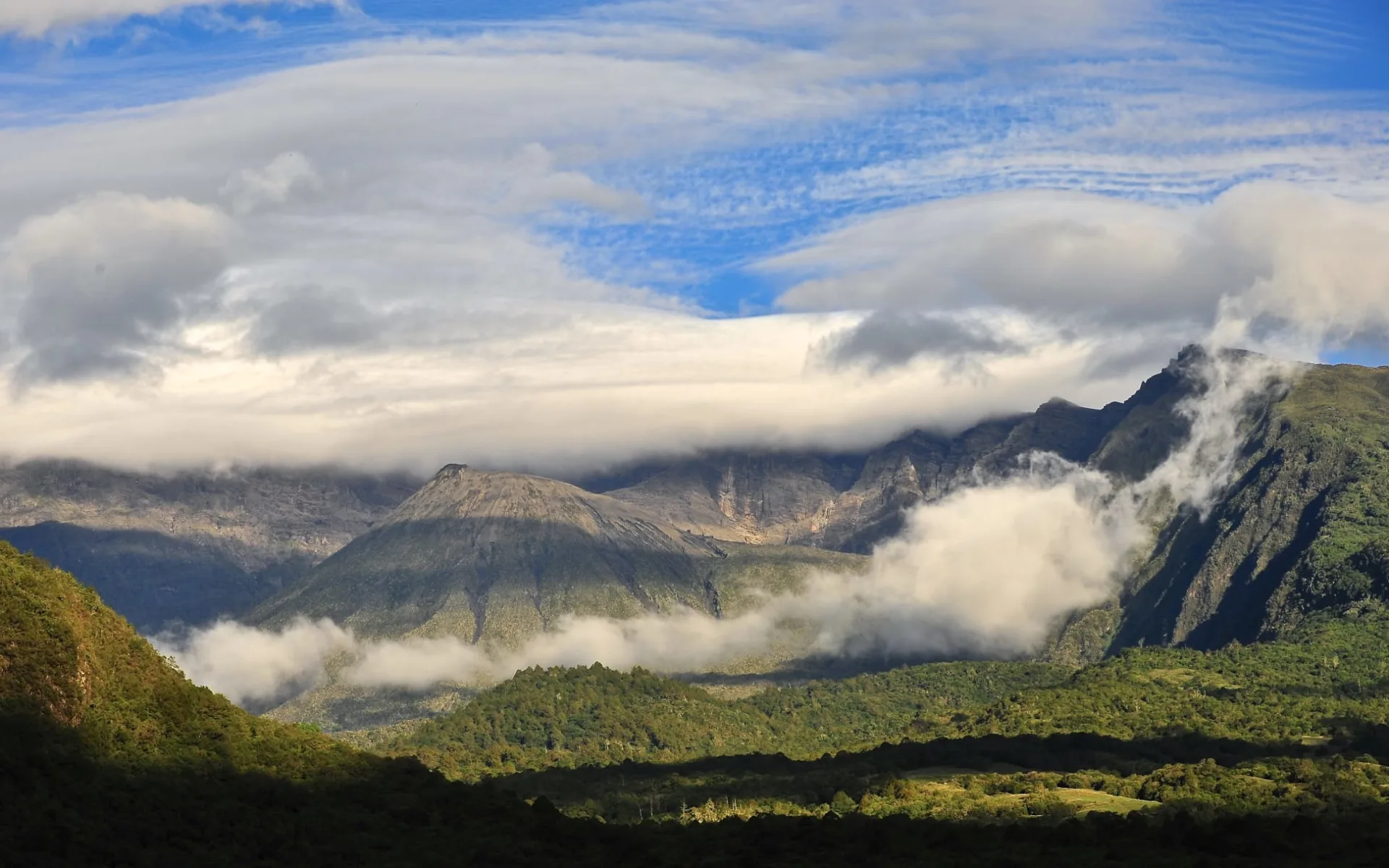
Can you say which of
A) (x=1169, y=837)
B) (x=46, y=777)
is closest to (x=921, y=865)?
(x=1169, y=837)

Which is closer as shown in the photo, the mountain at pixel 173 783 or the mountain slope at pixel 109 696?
the mountain at pixel 173 783

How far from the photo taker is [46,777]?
153000mm

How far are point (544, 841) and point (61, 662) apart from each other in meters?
51.7

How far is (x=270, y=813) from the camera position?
165000 mm

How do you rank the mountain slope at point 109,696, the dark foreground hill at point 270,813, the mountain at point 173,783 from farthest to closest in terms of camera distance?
the mountain slope at point 109,696
the dark foreground hill at point 270,813
the mountain at point 173,783

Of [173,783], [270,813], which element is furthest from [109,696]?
[270,813]

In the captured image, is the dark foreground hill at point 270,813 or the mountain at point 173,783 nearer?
the mountain at point 173,783

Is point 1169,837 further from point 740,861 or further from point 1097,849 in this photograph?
point 740,861

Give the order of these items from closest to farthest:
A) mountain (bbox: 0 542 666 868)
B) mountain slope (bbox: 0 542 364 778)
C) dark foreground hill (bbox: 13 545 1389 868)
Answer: mountain (bbox: 0 542 666 868) < dark foreground hill (bbox: 13 545 1389 868) < mountain slope (bbox: 0 542 364 778)

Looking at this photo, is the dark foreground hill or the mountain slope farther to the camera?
the mountain slope

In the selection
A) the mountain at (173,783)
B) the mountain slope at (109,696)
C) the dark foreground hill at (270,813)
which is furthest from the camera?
the mountain slope at (109,696)

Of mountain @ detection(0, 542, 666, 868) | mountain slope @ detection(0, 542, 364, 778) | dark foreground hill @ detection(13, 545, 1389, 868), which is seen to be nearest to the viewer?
mountain @ detection(0, 542, 666, 868)

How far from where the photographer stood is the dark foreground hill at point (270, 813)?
152125 millimetres

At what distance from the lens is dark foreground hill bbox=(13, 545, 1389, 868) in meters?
152
